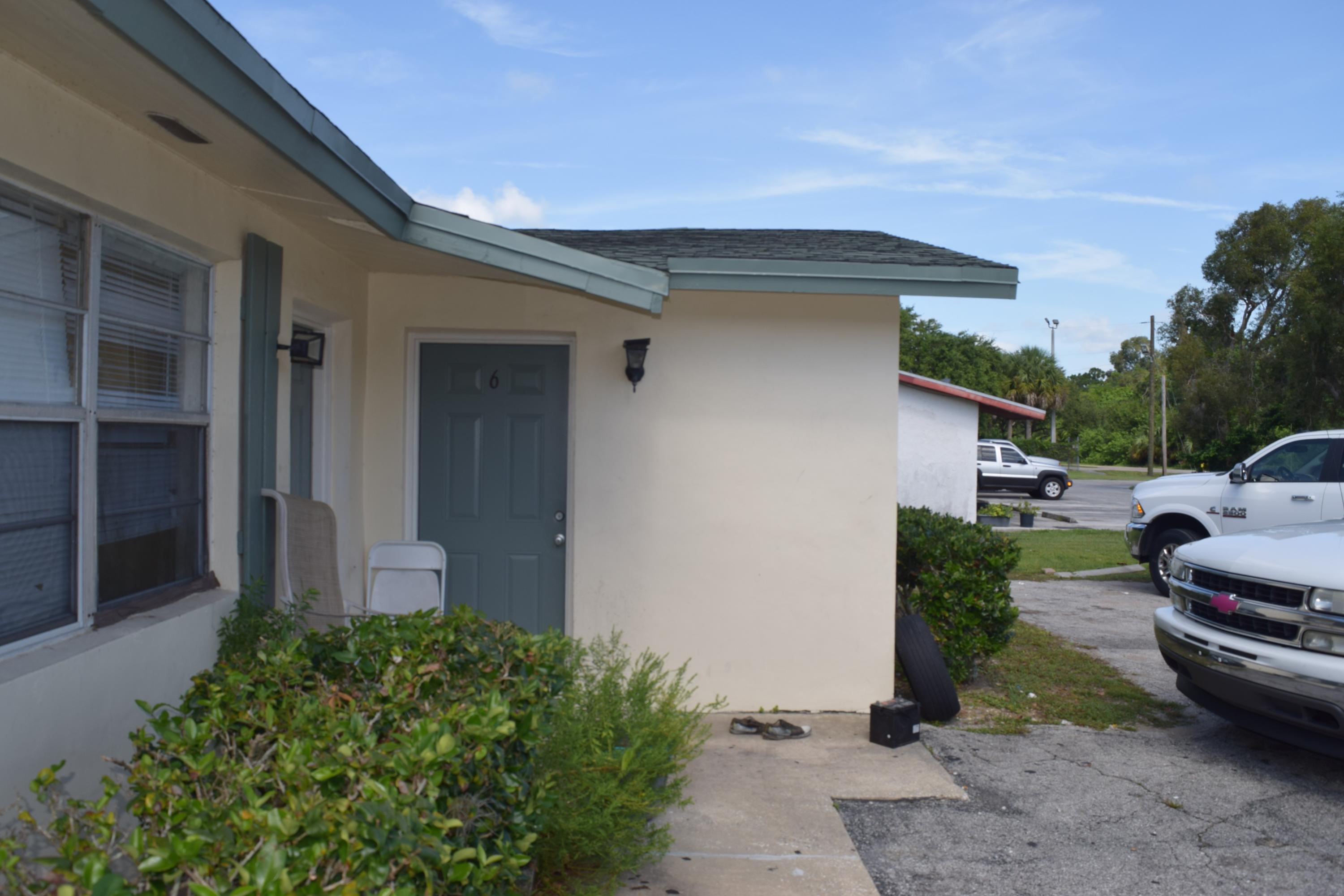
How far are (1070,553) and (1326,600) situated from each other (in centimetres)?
1108

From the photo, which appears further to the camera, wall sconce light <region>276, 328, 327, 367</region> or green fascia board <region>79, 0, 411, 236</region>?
wall sconce light <region>276, 328, 327, 367</region>

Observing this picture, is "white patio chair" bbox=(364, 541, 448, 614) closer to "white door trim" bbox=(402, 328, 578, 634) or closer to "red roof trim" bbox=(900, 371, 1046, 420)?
"white door trim" bbox=(402, 328, 578, 634)

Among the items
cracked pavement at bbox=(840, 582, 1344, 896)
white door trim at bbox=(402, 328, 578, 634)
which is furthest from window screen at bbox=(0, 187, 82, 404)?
cracked pavement at bbox=(840, 582, 1344, 896)

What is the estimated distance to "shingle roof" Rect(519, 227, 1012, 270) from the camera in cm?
525

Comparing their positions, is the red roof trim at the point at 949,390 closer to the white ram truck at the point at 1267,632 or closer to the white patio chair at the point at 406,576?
the white ram truck at the point at 1267,632

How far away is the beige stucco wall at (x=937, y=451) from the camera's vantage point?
17.8m

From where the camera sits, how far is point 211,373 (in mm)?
3773

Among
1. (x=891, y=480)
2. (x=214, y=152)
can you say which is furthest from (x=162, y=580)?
(x=891, y=480)

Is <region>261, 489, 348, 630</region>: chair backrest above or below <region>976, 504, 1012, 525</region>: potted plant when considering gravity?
above

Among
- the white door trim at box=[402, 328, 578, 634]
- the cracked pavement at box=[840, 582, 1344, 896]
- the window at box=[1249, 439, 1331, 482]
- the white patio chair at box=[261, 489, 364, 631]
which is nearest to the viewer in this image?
the cracked pavement at box=[840, 582, 1344, 896]

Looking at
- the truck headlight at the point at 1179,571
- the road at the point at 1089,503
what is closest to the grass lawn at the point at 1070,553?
the road at the point at 1089,503

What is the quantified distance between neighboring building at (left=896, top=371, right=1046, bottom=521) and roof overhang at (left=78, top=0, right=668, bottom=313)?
45.4 feet

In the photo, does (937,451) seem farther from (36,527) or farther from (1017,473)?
(36,527)

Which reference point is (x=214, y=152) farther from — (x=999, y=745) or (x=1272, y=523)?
(x=1272, y=523)
